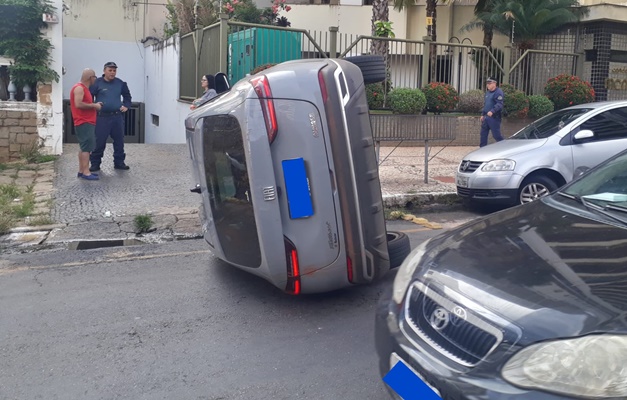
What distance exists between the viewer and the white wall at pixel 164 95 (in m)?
16.8

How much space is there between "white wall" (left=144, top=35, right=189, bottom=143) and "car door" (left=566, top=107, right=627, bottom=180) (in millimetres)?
9465

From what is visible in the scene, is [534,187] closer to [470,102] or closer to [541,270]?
[541,270]

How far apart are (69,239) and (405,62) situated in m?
10.1

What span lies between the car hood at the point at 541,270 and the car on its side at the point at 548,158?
192 inches

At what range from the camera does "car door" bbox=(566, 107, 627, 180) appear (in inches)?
341

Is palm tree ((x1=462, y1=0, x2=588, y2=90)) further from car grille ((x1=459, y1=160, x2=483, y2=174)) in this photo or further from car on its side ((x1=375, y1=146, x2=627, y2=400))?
car on its side ((x1=375, y1=146, x2=627, y2=400))

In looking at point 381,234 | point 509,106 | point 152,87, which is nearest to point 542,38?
point 509,106

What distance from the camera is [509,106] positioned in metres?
15.7

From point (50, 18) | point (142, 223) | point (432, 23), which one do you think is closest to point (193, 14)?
point (50, 18)

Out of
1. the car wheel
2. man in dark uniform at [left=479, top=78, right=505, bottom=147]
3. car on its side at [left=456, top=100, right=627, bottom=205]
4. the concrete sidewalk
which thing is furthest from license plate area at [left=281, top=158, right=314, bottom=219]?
man in dark uniform at [left=479, top=78, right=505, bottom=147]

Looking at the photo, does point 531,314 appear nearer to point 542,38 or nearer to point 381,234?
point 381,234

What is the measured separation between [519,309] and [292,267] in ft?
7.76

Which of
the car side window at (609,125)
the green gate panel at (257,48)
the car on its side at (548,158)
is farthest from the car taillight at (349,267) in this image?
the green gate panel at (257,48)

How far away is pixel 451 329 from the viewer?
295 centimetres
